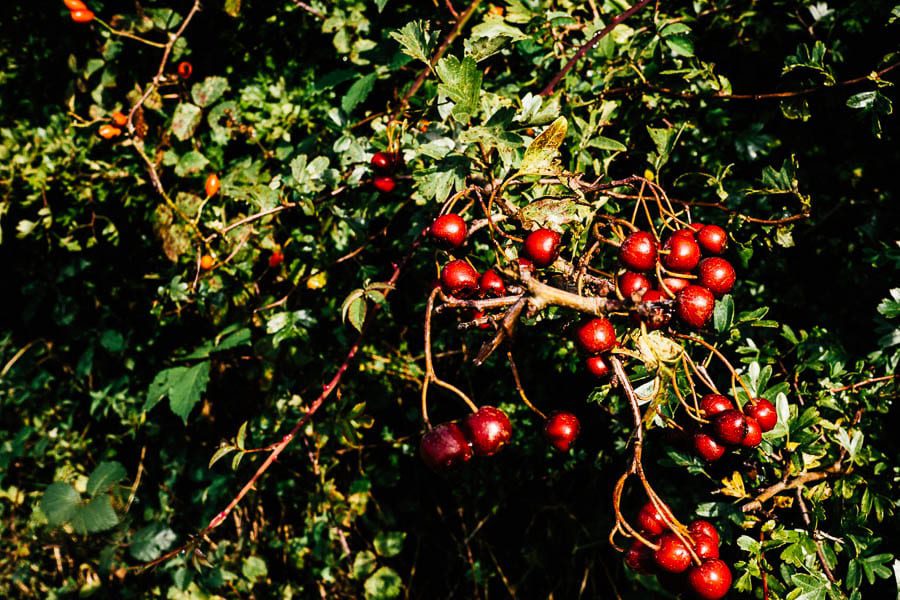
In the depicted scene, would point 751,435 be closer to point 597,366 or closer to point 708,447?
point 708,447

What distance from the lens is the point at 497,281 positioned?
921mm

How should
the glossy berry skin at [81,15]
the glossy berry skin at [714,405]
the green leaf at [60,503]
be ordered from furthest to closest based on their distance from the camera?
the green leaf at [60,503] → the glossy berry skin at [81,15] → the glossy berry skin at [714,405]

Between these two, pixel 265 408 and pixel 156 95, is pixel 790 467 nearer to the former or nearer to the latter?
pixel 265 408

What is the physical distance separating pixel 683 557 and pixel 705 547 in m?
0.05

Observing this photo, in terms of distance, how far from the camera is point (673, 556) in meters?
0.78

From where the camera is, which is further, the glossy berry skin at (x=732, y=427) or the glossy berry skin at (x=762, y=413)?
the glossy berry skin at (x=762, y=413)

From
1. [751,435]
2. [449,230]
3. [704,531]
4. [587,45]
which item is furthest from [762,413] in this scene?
[587,45]

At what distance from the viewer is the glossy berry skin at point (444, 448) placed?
818 mm

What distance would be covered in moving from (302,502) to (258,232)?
96cm

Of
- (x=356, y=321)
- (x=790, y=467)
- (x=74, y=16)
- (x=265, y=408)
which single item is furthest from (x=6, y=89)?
(x=790, y=467)

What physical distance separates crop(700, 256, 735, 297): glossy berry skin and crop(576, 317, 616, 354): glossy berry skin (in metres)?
0.18

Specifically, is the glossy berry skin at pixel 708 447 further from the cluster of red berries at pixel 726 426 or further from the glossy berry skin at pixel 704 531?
the glossy berry skin at pixel 704 531

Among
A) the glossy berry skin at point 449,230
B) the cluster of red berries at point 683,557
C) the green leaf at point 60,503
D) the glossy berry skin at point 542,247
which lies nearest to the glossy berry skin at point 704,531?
the cluster of red berries at point 683,557

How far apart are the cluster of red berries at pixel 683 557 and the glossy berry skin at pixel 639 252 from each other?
0.33 metres
